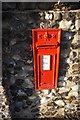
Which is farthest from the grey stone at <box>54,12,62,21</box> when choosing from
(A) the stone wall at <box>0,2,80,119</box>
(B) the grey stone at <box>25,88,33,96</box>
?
(B) the grey stone at <box>25,88,33,96</box>

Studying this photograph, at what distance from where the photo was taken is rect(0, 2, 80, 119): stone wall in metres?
4.33

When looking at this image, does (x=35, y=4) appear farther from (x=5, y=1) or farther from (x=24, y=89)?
(x=24, y=89)

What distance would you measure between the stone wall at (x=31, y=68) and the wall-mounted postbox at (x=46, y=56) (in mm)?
86

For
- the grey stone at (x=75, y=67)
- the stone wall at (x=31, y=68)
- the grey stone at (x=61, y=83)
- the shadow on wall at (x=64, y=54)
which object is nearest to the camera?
the stone wall at (x=31, y=68)

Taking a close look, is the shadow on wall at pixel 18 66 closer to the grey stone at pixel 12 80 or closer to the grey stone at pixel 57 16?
the grey stone at pixel 12 80

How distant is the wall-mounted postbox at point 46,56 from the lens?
4.34 meters

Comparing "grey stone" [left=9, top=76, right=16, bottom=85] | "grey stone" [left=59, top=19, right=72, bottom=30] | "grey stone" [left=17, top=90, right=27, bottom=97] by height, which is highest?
"grey stone" [left=59, top=19, right=72, bottom=30]

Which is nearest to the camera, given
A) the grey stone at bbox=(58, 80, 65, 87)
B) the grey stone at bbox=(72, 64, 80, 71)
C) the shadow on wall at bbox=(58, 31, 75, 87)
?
the shadow on wall at bbox=(58, 31, 75, 87)

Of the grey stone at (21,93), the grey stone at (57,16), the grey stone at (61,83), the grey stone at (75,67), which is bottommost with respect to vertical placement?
the grey stone at (21,93)

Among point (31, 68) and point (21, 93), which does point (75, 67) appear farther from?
point (21, 93)

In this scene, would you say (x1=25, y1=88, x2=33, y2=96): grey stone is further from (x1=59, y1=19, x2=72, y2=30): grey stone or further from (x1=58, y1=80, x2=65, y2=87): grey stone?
(x1=59, y1=19, x2=72, y2=30): grey stone

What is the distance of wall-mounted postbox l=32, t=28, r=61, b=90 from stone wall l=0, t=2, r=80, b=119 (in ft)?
0.28

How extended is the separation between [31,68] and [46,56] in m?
0.30

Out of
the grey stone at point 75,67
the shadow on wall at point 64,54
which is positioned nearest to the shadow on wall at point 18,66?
the shadow on wall at point 64,54
